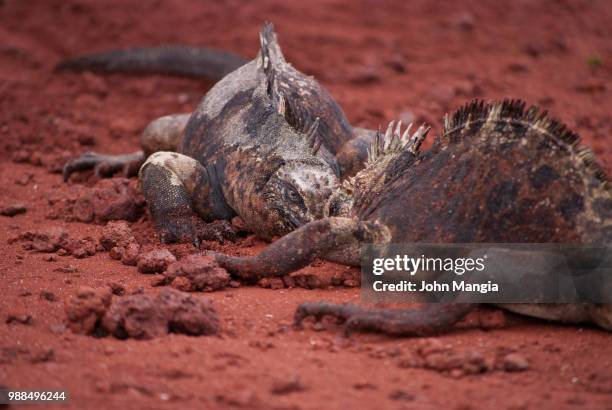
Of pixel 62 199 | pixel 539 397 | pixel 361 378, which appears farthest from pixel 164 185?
pixel 539 397

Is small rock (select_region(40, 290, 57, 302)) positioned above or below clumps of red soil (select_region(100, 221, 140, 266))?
below

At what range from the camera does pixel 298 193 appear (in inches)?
219

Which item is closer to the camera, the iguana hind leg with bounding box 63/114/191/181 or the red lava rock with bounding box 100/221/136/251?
the red lava rock with bounding box 100/221/136/251

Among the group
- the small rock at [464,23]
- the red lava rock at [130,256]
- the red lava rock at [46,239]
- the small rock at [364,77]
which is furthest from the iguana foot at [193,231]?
the small rock at [464,23]

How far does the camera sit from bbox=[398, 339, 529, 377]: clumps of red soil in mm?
4078

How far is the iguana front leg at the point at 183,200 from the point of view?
5.86 m

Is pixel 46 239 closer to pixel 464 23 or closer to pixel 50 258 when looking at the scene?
pixel 50 258

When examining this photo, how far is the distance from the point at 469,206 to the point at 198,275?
1.50 m

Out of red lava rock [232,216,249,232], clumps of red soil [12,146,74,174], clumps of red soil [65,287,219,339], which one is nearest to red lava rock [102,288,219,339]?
clumps of red soil [65,287,219,339]

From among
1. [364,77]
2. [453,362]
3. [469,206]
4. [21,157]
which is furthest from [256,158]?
[364,77]

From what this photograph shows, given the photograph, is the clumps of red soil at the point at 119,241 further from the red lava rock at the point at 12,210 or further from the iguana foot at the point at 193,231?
the red lava rock at the point at 12,210

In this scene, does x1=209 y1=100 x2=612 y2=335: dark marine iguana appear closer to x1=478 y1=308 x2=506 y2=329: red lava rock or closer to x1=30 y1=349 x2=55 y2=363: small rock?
x1=478 y1=308 x2=506 y2=329: red lava rock

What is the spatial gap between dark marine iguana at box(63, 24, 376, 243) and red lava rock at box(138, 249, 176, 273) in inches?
19.9

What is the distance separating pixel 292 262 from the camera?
4.95 meters
